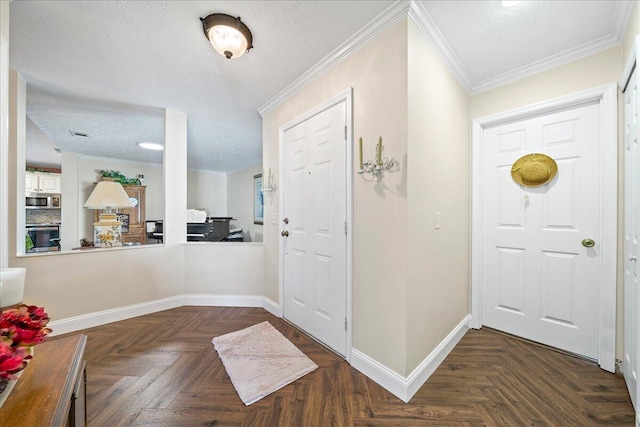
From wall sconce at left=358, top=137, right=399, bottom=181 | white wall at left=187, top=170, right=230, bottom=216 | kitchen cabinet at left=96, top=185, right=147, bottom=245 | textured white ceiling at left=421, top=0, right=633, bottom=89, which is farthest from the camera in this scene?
white wall at left=187, top=170, right=230, bottom=216

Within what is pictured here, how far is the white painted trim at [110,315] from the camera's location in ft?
7.75

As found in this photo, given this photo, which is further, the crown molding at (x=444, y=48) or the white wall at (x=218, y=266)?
the white wall at (x=218, y=266)

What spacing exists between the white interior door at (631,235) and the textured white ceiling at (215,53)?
606 millimetres

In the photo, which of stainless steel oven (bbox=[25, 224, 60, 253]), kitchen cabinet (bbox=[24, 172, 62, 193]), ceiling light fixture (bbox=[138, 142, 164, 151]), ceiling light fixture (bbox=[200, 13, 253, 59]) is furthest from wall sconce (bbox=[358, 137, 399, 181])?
kitchen cabinet (bbox=[24, 172, 62, 193])

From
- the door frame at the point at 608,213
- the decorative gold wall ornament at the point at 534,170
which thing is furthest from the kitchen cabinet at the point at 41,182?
the door frame at the point at 608,213

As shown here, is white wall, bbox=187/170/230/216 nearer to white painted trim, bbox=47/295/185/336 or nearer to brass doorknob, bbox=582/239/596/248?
white painted trim, bbox=47/295/185/336

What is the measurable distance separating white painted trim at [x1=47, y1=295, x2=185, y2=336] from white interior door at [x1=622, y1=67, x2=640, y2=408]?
12.7 ft

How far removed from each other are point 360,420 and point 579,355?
188 centimetres

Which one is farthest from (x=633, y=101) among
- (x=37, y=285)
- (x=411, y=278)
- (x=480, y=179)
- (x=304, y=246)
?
(x=37, y=285)

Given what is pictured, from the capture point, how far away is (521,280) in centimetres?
222

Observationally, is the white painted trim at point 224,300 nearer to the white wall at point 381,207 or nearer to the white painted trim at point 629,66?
the white wall at point 381,207

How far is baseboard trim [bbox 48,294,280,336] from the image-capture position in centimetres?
240

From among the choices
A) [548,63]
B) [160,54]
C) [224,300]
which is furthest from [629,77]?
[224,300]

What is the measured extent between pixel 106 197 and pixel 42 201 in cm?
495
